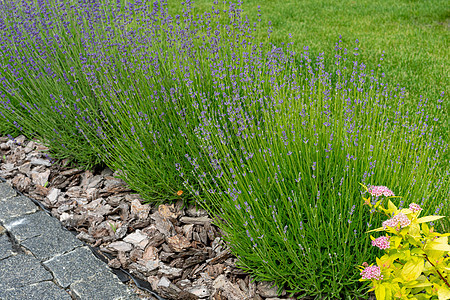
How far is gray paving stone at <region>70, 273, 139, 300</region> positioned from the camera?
239 centimetres

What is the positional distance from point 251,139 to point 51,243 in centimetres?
151

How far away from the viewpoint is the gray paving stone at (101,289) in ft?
7.85

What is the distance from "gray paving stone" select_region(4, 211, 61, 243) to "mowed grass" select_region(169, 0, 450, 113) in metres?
3.52

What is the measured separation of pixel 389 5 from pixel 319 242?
704 centimetres

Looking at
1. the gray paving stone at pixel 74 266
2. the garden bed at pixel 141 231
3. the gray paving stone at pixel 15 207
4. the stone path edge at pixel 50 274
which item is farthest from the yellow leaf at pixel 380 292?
the gray paving stone at pixel 15 207

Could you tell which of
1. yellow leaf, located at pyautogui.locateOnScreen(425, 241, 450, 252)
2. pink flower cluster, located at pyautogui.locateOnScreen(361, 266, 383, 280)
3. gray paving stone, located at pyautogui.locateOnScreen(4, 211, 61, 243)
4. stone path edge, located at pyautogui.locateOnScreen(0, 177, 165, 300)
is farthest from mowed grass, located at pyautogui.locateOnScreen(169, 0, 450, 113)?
gray paving stone, located at pyautogui.locateOnScreen(4, 211, 61, 243)

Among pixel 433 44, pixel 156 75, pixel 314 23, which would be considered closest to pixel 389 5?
pixel 314 23

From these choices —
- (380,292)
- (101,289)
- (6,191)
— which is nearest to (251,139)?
(101,289)

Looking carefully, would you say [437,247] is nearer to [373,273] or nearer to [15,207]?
[373,273]

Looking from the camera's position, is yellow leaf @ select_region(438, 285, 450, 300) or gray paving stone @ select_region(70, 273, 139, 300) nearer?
yellow leaf @ select_region(438, 285, 450, 300)

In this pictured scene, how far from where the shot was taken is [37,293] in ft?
8.03

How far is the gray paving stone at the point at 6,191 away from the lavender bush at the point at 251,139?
19.5 inches

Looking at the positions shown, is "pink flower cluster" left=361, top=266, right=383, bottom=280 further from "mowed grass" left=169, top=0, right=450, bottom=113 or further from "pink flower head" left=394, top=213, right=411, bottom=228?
"mowed grass" left=169, top=0, right=450, bottom=113

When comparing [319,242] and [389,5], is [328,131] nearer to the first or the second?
[319,242]
